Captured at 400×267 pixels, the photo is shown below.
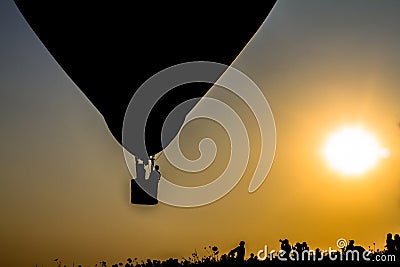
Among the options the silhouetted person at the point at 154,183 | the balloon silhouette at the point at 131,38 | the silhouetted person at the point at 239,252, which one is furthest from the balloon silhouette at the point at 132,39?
the silhouetted person at the point at 239,252

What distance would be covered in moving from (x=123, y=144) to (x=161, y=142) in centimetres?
38

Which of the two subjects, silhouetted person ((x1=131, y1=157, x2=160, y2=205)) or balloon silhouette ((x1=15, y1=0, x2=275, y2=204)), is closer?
balloon silhouette ((x1=15, y1=0, x2=275, y2=204))

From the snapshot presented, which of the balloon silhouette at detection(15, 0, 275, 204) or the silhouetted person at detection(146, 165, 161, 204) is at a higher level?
the balloon silhouette at detection(15, 0, 275, 204)

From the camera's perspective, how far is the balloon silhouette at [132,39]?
24.5 ft

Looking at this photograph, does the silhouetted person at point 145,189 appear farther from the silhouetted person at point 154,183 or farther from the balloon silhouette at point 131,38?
the balloon silhouette at point 131,38

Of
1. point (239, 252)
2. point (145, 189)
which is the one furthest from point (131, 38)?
point (239, 252)

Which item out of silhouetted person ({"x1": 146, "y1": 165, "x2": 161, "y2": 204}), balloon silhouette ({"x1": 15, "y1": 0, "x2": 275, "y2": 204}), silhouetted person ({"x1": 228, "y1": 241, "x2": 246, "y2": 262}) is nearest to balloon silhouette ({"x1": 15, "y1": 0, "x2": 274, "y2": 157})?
balloon silhouette ({"x1": 15, "y1": 0, "x2": 275, "y2": 204})

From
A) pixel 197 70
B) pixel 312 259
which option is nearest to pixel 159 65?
pixel 197 70

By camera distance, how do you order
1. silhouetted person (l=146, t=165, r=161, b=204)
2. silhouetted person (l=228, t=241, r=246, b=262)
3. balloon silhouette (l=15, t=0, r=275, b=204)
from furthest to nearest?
1. silhouetted person (l=228, t=241, r=246, b=262)
2. silhouetted person (l=146, t=165, r=161, b=204)
3. balloon silhouette (l=15, t=0, r=275, b=204)

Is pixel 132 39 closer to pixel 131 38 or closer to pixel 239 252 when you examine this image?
pixel 131 38

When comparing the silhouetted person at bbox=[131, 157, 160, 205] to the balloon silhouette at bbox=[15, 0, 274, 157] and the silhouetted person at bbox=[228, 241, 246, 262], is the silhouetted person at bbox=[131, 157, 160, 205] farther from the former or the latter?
the silhouetted person at bbox=[228, 241, 246, 262]

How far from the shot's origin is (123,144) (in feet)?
28.6

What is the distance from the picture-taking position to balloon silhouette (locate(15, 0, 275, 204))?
748 cm

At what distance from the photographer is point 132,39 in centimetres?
765
